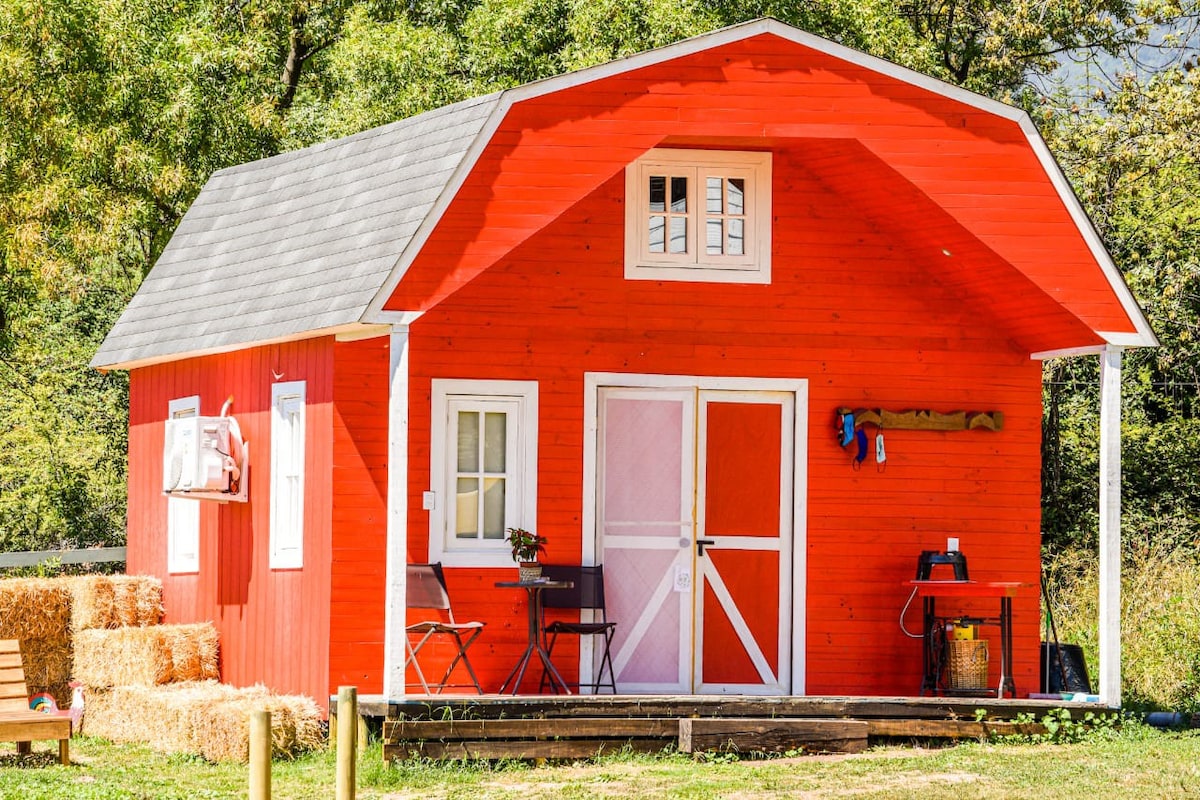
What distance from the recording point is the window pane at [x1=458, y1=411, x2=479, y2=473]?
12.2m

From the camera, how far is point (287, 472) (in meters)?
12.5

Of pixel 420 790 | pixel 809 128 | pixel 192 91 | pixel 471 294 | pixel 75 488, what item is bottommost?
pixel 420 790

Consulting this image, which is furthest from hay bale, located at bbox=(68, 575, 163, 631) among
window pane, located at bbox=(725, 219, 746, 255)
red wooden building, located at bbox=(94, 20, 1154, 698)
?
window pane, located at bbox=(725, 219, 746, 255)

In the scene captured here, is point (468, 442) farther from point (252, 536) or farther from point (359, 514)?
point (252, 536)

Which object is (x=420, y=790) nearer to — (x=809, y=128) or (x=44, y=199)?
(x=809, y=128)

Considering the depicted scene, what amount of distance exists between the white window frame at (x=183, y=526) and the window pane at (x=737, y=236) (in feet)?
14.9

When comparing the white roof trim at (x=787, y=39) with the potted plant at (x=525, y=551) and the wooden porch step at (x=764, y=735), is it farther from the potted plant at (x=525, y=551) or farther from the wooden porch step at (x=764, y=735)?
the wooden porch step at (x=764, y=735)

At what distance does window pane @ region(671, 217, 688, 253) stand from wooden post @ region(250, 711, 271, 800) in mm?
7045

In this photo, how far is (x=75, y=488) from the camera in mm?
21594

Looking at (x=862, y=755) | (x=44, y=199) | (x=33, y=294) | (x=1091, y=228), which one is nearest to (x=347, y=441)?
(x=862, y=755)

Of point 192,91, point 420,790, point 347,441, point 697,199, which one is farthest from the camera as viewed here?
point 192,91

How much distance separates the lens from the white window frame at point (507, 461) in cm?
1209

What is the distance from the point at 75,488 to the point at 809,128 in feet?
44.3

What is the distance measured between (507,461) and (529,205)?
7.29ft
